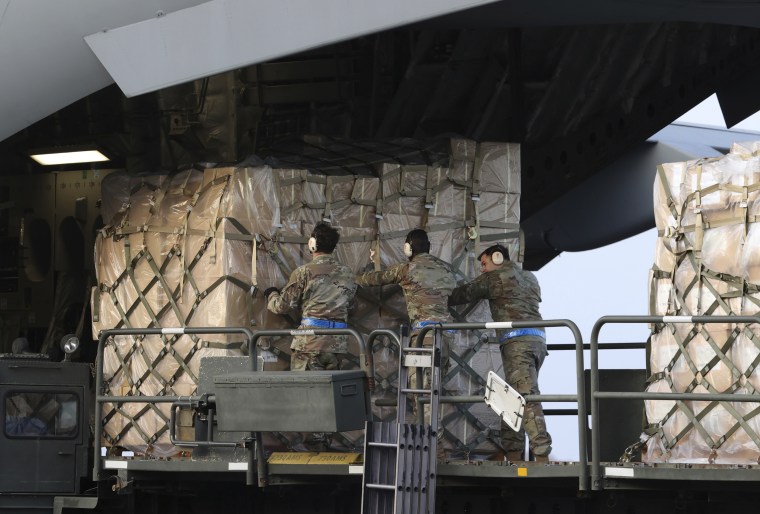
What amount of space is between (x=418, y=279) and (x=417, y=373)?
1321 millimetres

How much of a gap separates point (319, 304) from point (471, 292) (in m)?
1.38

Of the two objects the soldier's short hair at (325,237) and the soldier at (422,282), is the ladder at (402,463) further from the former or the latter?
the soldier's short hair at (325,237)

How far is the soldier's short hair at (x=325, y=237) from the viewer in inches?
438

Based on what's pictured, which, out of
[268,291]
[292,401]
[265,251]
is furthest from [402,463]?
[265,251]

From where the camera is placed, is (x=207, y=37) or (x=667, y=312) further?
(x=207, y=37)

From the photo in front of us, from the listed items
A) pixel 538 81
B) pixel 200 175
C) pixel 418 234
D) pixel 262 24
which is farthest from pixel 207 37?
pixel 538 81

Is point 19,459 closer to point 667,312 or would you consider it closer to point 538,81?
point 667,312

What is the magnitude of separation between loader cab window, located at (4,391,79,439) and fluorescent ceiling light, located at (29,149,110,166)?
164 inches

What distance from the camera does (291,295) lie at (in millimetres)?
10992

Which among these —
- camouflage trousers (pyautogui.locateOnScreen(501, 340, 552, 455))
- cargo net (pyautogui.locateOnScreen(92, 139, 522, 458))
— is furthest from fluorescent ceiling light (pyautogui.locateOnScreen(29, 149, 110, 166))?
camouflage trousers (pyautogui.locateOnScreen(501, 340, 552, 455))

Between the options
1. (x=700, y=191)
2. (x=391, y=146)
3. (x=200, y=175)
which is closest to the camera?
(x=700, y=191)

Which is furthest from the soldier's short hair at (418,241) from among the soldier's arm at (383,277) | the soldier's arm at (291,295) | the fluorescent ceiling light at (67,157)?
the fluorescent ceiling light at (67,157)

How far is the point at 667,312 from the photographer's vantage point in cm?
980

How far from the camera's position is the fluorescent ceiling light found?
48.5 ft
